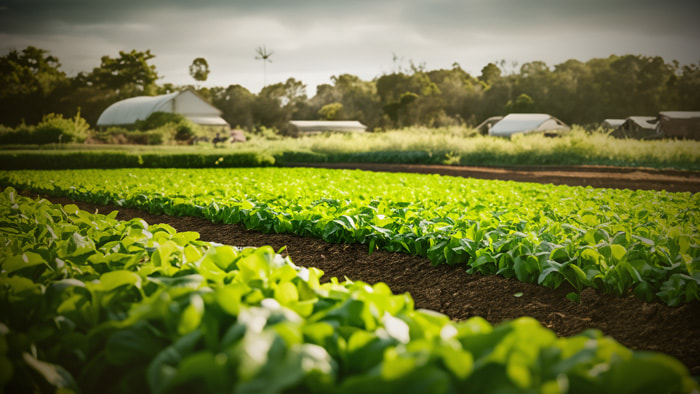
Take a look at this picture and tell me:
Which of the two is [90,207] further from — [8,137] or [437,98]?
[437,98]

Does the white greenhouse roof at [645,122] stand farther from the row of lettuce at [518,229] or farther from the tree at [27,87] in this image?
the tree at [27,87]

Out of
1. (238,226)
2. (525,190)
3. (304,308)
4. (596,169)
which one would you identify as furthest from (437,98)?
(304,308)

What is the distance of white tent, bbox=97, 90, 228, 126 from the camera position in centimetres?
4091

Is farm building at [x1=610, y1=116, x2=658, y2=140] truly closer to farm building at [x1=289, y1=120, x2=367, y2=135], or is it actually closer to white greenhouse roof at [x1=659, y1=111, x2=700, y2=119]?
white greenhouse roof at [x1=659, y1=111, x2=700, y2=119]

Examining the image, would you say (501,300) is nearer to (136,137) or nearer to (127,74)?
(136,137)

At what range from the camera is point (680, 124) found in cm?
3256

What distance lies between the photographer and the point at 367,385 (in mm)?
996

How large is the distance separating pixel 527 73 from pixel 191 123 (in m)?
39.8

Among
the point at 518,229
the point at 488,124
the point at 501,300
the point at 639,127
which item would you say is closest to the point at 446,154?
the point at 518,229

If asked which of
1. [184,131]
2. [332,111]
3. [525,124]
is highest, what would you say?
[332,111]

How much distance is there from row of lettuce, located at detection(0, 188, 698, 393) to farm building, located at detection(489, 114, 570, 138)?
48.2 metres

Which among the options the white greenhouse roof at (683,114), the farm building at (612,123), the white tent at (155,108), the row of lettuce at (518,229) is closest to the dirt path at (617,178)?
the row of lettuce at (518,229)

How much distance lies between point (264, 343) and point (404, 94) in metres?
55.6

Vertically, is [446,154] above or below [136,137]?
below
